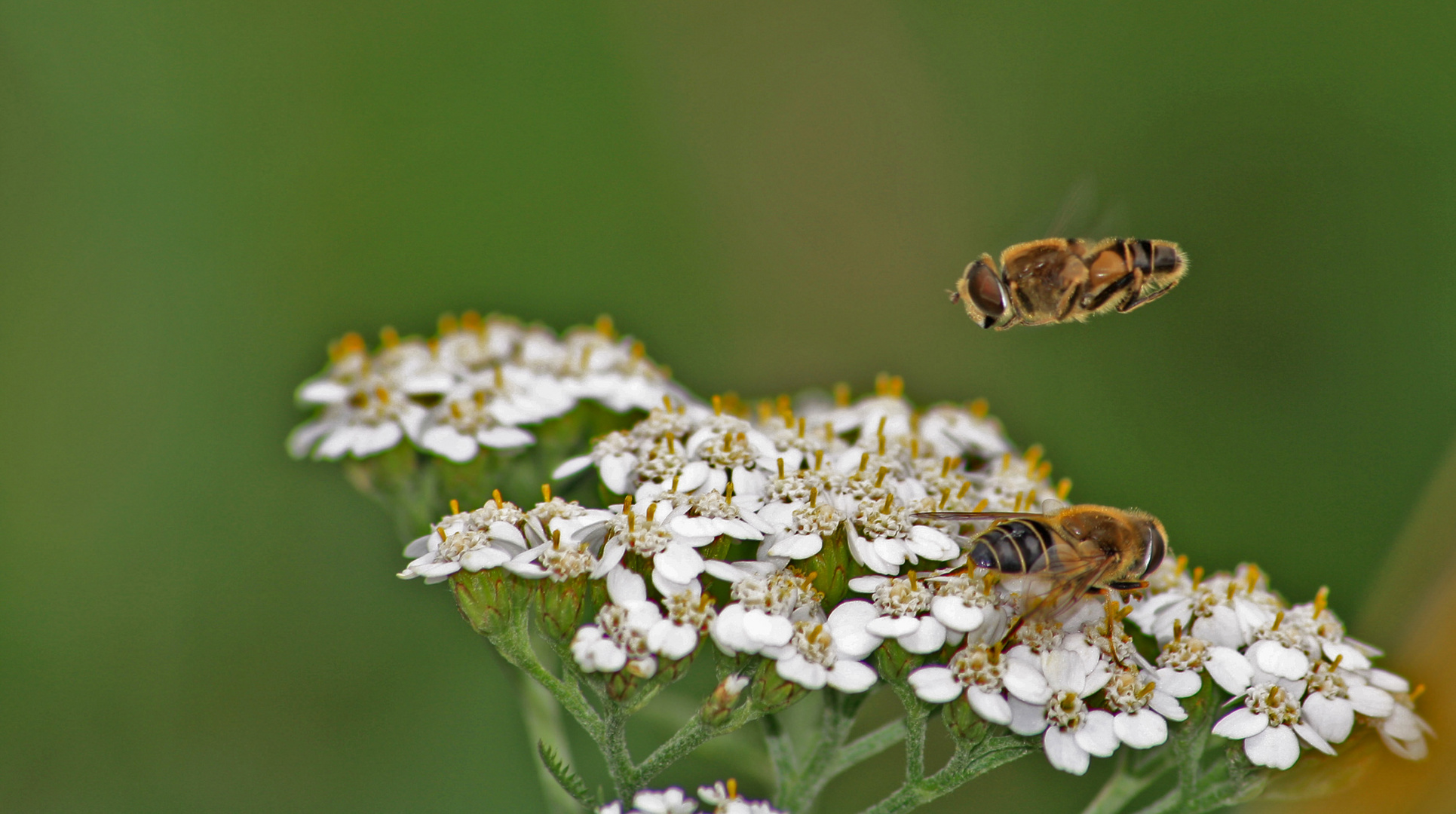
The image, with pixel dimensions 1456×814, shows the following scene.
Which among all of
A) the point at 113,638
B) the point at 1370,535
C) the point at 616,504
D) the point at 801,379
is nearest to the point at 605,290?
the point at 801,379

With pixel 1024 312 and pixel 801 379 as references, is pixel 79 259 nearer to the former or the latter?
pixel 801 379

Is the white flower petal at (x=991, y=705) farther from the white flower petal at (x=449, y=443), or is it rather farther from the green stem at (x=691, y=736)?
the white flower petal at (x=449, y=443)

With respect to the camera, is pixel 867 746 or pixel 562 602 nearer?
pixel 562 602

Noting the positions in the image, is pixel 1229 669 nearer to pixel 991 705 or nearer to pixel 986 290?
pixel 991 705

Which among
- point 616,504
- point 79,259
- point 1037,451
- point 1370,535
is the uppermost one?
point 79,259

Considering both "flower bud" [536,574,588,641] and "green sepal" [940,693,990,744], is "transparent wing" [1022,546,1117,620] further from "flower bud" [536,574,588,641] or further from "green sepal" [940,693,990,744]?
"flower bud" [536,574,588,641]

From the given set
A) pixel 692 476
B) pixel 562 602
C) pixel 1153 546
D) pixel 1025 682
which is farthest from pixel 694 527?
pixel 1153 546
